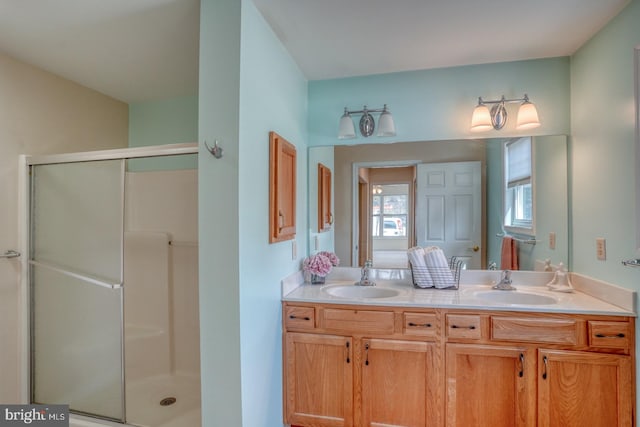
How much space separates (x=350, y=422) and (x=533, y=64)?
8.15ft

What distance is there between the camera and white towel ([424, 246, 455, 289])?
213cm

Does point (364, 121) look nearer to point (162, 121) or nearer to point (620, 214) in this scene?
point (620, 214)

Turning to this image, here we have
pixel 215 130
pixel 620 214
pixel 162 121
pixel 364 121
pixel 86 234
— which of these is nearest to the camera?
pixel 215 130

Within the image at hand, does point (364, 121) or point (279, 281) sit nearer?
point (279, 281)

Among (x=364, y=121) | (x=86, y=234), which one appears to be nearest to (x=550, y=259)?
(x=364, y=121)

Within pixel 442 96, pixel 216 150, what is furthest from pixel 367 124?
pixel 216 150

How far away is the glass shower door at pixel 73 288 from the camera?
213 cm

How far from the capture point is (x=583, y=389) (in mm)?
1637

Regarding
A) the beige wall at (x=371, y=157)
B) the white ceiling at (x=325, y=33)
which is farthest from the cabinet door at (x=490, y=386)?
the white ceiling at (x=325, y=33)

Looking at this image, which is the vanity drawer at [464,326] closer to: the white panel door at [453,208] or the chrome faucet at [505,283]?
the chrome faucet at [505,283]

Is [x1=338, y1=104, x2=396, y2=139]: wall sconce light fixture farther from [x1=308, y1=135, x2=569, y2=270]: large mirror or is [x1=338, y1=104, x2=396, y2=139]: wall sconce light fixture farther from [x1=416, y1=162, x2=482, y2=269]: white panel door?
[x1=416, y1=162, x2=482, y2=269]: white panel door

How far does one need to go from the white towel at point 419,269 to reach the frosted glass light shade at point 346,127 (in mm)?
917

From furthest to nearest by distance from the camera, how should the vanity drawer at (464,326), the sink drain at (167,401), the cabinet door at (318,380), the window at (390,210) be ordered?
the window at (390,210) → the sink drain at (167,401) → the cabinet door at (318,380) → the vanity drawer at (464,326)

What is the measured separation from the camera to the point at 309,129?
2.50 m
